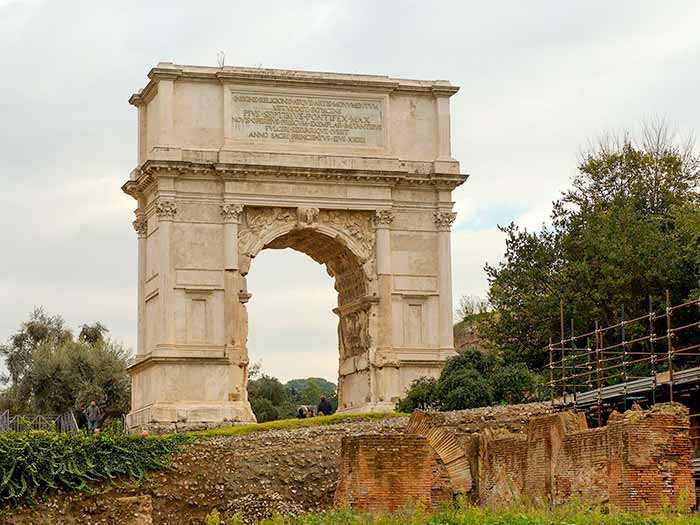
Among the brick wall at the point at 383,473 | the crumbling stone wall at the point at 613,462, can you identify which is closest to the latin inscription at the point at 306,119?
the crumbling stone wall at the point at 613,462

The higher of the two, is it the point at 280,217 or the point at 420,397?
the point at 280,217

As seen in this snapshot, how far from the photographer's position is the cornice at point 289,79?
45000 mm

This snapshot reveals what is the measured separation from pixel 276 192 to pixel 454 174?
528 cm

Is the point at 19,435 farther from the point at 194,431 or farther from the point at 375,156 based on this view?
the point at 375,156

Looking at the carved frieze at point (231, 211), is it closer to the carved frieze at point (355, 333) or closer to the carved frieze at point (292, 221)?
the carved frieze at point (292, 221)

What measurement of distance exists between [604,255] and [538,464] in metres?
24.4

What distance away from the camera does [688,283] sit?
45.4 metres

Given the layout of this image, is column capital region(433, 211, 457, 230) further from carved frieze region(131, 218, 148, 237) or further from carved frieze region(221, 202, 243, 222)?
carved frieze region(131, 218, 148, 237)

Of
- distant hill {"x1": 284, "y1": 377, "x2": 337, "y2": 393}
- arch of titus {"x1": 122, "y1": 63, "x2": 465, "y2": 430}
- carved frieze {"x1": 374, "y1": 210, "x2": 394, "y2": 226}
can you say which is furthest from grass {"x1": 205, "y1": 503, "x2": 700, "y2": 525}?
distant hill {"x1": 284, "y1": 377, "x2": 337, "y2": 393}

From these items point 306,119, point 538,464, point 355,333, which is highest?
point 306,119

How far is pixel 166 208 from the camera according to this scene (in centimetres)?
4397

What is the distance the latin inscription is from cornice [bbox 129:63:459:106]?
0.39 meters

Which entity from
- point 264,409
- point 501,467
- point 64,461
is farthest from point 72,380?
point 501,467

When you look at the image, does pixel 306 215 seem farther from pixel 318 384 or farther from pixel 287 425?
pixel 318 384
